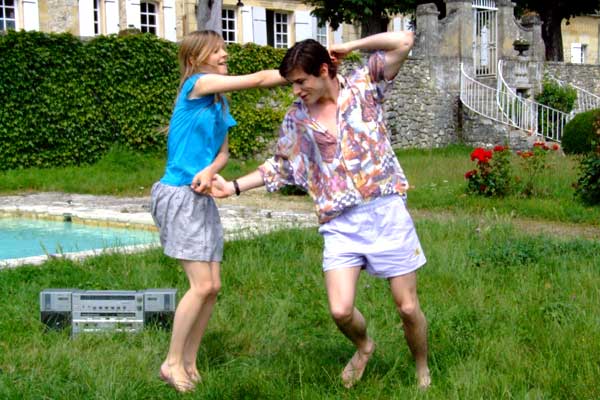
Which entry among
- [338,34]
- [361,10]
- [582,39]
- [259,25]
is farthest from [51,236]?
[582,39]

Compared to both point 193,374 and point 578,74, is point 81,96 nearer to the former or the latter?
A: point 193,374

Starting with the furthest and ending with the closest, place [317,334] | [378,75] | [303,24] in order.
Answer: [303,24]
[317,334]
[378,75]

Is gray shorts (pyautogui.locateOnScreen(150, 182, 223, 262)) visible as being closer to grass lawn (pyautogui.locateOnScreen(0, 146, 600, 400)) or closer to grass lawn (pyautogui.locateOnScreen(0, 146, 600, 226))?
grass lawn (pyautogui.locateOnScreen(0, 146, 600, 400))

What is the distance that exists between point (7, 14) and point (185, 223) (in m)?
23.0

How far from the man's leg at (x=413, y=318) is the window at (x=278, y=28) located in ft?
97.7

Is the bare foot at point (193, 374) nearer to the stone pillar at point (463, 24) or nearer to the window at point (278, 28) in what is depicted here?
the stone pillar at point (463, 24)

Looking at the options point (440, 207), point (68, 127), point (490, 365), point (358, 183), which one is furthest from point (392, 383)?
point (68, 127)

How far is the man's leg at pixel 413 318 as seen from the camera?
4.11 metres

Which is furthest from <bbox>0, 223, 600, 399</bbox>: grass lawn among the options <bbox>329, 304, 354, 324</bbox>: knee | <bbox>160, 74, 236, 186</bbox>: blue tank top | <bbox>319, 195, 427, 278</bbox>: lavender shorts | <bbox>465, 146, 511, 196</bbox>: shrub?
<bbox>465, 146, 511, 196</bbox>: shrub

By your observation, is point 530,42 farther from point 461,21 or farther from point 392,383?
point 392,383

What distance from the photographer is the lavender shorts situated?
4078 mm

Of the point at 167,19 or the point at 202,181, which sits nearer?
the point at 202,181

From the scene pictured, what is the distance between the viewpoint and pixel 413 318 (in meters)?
4.15

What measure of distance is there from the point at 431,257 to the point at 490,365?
8.75ft
